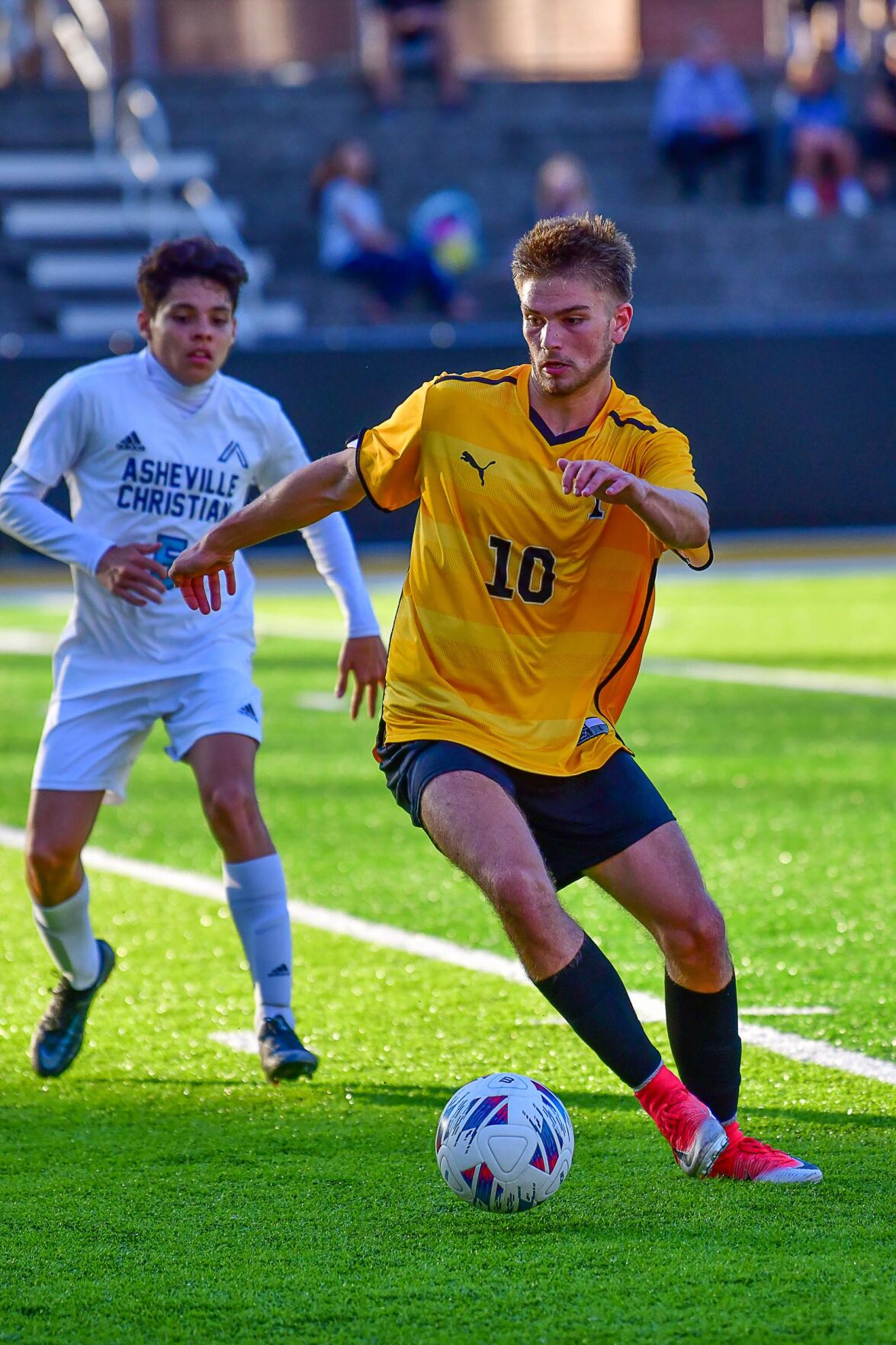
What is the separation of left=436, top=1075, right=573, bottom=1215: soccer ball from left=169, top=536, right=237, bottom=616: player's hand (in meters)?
1.32

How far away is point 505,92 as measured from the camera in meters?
25.4

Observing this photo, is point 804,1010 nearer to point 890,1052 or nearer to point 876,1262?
point 890,1052

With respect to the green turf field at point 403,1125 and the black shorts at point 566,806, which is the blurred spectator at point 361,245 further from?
the black shorts at point 566,806

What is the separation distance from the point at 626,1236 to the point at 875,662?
30.6ft

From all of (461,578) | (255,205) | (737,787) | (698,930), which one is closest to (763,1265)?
(698,930)

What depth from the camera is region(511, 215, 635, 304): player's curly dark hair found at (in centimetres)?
435

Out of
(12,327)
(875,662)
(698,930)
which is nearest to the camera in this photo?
(698,930)

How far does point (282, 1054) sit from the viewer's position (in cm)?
518

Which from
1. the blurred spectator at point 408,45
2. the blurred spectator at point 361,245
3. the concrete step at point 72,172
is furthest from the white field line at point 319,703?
the blurred spectator at point 408,45

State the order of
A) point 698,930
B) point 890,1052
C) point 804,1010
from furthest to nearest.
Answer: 1. point 804,1010
2. point 890,1052
3. point 698,930

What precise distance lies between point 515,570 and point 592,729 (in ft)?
1.31

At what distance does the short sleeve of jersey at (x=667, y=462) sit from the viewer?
14.1 ft

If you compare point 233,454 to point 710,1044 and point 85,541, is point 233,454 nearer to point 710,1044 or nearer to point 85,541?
point 85,541

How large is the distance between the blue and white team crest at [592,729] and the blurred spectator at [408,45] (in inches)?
834
